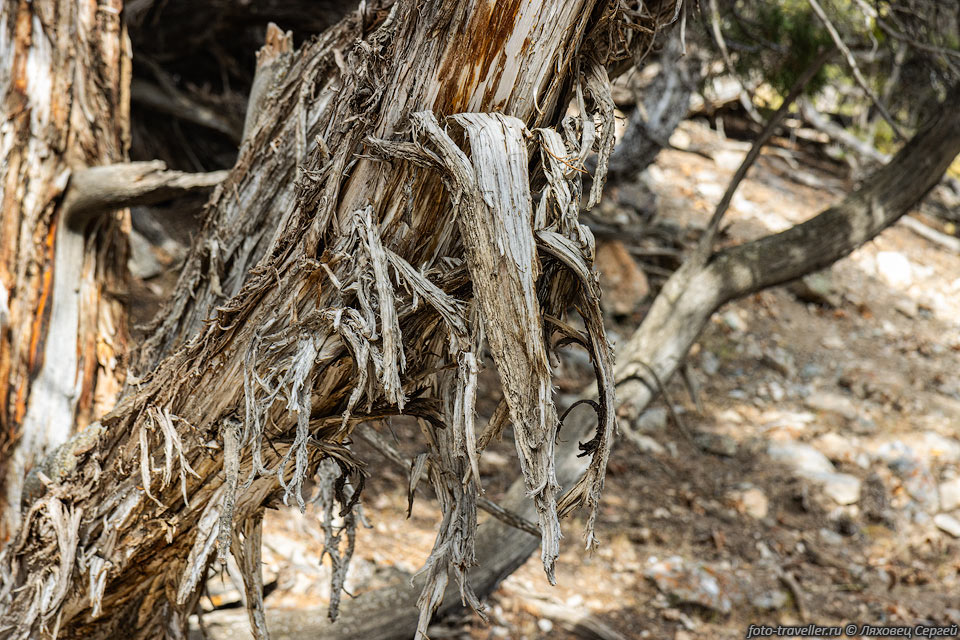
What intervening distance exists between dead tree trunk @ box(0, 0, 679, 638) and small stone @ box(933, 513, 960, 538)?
3.71 m

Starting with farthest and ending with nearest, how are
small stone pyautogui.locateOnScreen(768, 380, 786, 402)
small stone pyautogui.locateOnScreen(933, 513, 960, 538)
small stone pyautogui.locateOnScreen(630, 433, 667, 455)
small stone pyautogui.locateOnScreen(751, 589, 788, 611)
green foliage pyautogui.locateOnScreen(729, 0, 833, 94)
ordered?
small stone pyautogui.locateOnScreen(768, 380, 786, 402) → small stone pyautogui.locateOnScreen(630, 433, 667, 455) → small stone pyautogui.locateOnScreen(933, 513, 960, 538) → green foliage pyautogui.locateOnScreen(729, 0, 833, 94) → small stone pyautogui.locateOnScreen(751, 589, 788, 611)

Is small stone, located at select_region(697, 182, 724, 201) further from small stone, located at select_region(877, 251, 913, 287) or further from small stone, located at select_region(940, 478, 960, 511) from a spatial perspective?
small stone, located at select_region(940, 478, 960, 511)

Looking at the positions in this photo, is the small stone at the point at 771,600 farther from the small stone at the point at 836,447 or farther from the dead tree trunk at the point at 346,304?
the dead tree trunk at the point at 346,304

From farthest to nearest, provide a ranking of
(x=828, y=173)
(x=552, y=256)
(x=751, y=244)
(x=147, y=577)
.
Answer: (x=828, y=173) → (x=751, y=244) → (x=147, y=577) → (x=552, y=256)

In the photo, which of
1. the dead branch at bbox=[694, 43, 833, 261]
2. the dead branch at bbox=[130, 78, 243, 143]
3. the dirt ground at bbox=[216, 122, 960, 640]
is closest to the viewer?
the dead branch at bbox=[694, 43, 833, 261]

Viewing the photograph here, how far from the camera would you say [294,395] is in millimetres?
1328

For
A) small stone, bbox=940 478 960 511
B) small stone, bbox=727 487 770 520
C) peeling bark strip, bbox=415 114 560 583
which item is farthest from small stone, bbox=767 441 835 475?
peeling bark strip, bbox=415 114 560 583

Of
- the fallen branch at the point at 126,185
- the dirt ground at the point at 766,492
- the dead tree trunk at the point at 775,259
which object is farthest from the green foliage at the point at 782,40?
the fallen branch at the point at 126,185

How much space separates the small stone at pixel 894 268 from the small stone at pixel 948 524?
108 inches

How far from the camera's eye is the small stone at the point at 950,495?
4.32 metres

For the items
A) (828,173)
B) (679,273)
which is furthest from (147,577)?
(828,173)

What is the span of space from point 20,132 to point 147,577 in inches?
52.6

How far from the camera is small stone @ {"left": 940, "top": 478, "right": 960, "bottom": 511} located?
432 cm

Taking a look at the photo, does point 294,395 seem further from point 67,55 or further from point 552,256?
point 67,55
